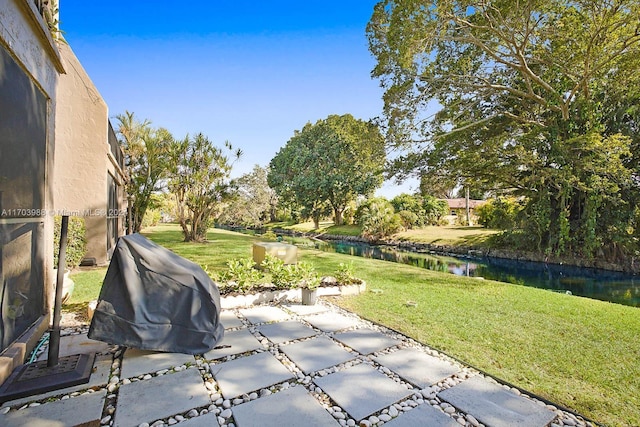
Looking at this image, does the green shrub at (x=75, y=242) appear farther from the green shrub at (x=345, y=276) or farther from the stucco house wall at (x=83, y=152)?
the green shrub at (x=345, y=276)

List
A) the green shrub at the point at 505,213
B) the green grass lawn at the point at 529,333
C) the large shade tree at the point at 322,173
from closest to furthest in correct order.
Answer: the green grass lawn at the point at 529,333, the green shrub at the point at 505,213, the large shade tree at the point at 322,173

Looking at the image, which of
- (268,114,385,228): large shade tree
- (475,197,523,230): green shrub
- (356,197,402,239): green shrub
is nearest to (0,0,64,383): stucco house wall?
(475,197,523,230): green shrub

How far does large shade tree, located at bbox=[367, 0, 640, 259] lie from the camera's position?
26.6 feet

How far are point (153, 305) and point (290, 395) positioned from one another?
1.54 m

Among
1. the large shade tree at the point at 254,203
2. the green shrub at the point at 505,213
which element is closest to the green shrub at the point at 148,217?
the large shade tree at the point at 254,203

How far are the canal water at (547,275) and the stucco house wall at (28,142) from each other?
10.0 meters

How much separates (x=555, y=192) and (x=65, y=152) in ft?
55.0

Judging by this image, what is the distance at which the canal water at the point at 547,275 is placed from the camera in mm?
8766

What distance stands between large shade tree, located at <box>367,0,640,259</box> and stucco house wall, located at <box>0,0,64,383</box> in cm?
722

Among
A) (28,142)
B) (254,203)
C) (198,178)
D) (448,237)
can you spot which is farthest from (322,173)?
(28,142)

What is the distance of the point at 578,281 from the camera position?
10.2 metres

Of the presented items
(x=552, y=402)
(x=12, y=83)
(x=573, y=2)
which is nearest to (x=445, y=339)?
(x=552, y=402)

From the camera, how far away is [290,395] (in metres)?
2.27

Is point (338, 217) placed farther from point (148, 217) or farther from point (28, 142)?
point (28, 142)
